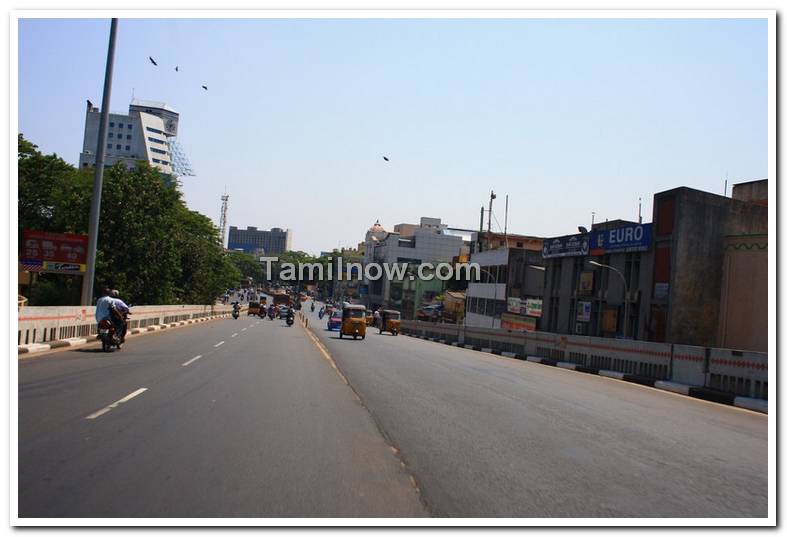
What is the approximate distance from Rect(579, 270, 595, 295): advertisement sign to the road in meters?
29.8

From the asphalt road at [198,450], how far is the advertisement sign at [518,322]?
37.9 meters

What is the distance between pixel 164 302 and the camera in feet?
175

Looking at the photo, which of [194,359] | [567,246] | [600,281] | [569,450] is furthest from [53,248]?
[567,246]

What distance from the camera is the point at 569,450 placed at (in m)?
8.73

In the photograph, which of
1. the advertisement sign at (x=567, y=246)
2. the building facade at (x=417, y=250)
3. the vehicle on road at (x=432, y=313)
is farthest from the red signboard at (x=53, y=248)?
the building facade at (x=417, y=250)

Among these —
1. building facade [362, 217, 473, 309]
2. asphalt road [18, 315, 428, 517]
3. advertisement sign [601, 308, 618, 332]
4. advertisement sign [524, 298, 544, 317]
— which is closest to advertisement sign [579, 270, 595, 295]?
advertisement sign [601, 308, 618, 332]

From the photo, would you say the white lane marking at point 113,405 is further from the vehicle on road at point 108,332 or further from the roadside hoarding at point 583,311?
the roadside hoarding at point 583,311

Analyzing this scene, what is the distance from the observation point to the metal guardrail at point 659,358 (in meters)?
16.4

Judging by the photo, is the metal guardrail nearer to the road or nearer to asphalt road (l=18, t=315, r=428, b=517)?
the road

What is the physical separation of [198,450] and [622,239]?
37.8 metres

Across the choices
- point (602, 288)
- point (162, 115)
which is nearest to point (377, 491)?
point (602, 288)

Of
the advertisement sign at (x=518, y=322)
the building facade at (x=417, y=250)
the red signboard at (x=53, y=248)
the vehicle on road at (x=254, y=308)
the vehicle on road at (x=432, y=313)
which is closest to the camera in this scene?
the red signboard at (x=53, y=248)

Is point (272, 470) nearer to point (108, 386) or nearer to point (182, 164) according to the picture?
point (108, 386)
